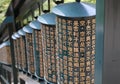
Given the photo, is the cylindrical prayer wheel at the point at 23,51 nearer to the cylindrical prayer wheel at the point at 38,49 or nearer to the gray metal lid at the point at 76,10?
the cylindrical prayer wheel at the point at 38,49

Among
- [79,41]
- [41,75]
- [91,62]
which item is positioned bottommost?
[41,75]

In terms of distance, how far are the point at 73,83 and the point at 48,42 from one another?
0.28 m

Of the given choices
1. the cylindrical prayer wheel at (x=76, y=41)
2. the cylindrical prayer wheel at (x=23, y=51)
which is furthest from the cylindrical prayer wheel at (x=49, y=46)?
the cylindrical prayer wheel at (x=23, y=51)

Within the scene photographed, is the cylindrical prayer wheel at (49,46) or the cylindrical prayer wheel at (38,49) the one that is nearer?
the cylindrical prayer wheel at (49,46)

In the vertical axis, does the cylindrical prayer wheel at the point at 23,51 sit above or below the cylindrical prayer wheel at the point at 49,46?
below

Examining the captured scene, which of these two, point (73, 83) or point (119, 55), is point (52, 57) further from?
point (119, 55)

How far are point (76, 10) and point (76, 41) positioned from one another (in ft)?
0.46

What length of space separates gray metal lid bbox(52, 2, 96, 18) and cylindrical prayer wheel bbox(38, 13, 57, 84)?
18cm

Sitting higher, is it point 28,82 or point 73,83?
point 73,83

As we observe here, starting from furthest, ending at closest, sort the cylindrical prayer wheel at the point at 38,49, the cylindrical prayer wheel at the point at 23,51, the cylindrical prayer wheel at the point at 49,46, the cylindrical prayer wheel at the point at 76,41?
the cylindrical prayer wheel at the point at 23,51
the cylindrical prayer wheel at the point at 38,49
the cylindrical prayer wheel at the point at 49,46
the cylindrical prayer wheel at the point at 76,41

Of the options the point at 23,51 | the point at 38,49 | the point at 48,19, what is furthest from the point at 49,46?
the point at 23,51

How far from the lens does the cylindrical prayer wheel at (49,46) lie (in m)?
1.41

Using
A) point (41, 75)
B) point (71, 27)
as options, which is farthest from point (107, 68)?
point (41, 75)

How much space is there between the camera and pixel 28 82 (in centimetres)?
209
